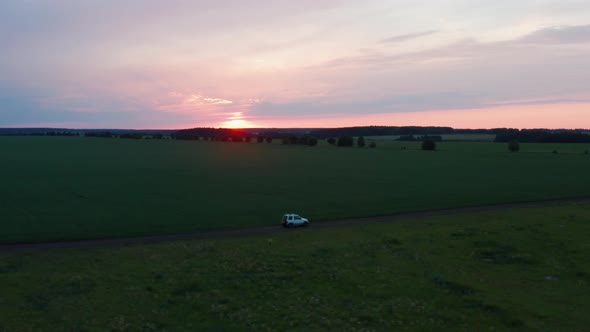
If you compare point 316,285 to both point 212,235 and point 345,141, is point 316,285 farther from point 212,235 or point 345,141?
point 345,141

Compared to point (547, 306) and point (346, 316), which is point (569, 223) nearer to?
point (547, 306)

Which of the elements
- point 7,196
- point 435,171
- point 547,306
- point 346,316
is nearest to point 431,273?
point 547,306

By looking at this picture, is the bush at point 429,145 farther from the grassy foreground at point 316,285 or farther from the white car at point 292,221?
the grassy foreground at point 316,285

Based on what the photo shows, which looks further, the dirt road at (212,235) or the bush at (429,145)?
Answer: the bush at (429,145)

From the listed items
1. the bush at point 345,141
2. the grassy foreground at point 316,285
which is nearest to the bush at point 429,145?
the bush at point 345,141

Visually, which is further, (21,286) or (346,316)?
(21,286)
